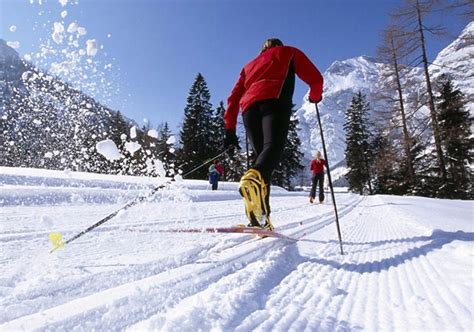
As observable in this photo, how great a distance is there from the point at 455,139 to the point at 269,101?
18079mm

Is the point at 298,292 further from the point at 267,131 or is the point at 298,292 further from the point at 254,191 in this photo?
the point at 267,131

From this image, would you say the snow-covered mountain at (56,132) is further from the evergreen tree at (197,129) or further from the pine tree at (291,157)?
the pine tree at (291,157)

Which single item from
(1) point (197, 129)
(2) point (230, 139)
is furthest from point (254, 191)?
(1) point (197, 129)

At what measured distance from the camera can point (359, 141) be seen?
142ft

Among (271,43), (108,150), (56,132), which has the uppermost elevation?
(56,132)

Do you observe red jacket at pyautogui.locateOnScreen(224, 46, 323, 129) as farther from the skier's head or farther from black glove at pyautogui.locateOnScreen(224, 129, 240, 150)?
black glove at pyautogui.locateOnScreen(224, 129, 240, 150)

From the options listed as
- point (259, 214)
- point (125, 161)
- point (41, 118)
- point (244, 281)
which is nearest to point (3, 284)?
point (244, 281)

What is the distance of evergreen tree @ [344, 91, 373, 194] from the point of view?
140 feet

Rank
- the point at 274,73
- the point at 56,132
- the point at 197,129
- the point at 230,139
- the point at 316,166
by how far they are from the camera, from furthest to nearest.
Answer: the point at 197,129 < the point at 56,132 < the point at 316,166 < the point at 230,139 < the point at 274,73

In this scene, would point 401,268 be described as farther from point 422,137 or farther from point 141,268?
point 422,137

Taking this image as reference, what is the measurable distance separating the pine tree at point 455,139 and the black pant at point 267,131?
17.3 metres

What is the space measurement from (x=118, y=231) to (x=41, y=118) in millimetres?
42310

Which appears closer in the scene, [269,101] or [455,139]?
[269,101]

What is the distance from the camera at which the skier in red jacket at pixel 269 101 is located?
2.65 m
